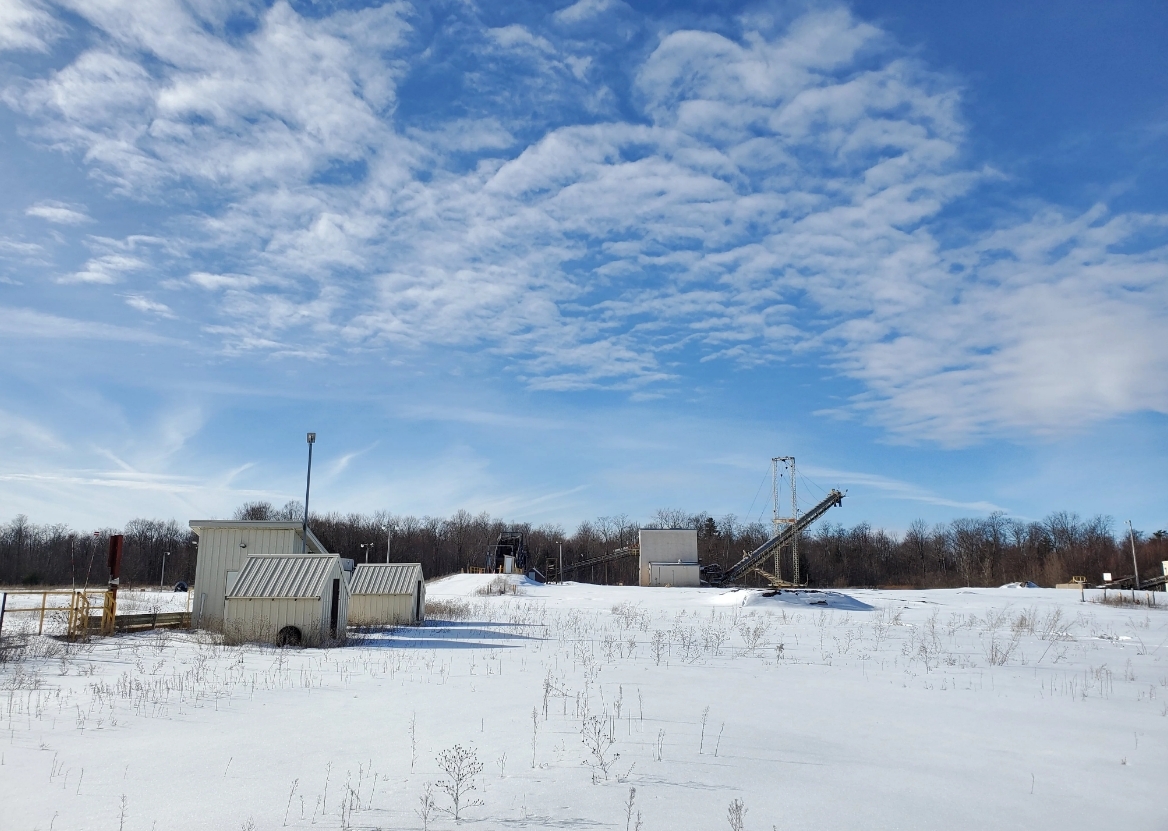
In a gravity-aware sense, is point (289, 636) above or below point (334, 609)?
below

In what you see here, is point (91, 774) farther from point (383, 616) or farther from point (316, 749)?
point (383, 616)

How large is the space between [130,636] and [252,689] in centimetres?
1323

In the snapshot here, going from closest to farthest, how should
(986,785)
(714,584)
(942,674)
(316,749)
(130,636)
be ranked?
(986,785), (316,749), (942,674), (130,636), (714,584)

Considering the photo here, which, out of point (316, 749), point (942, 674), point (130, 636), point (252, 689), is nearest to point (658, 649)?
point (942, 674)

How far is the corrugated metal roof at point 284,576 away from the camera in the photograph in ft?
75.4

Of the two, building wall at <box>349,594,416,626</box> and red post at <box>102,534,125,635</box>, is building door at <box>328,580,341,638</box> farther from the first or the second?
red post at <box>102,534,125,635</box>

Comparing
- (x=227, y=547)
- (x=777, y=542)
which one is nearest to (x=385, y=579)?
(x=227, y=547)

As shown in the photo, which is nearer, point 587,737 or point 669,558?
point 587,737

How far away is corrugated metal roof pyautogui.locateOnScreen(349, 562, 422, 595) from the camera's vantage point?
98.7ft

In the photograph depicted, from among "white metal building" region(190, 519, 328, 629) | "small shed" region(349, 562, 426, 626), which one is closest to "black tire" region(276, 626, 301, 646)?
"white metal building" region(190, 519, 328, 629)

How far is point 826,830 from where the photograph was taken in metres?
6.72

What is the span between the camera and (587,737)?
32.0 feet

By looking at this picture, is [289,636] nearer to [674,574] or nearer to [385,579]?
[385,579]

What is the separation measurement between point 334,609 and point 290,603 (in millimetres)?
1369
